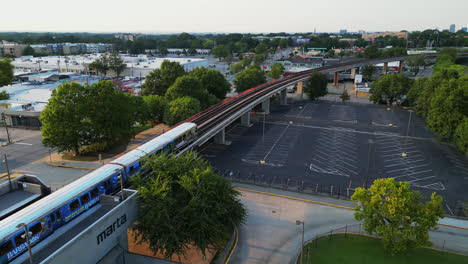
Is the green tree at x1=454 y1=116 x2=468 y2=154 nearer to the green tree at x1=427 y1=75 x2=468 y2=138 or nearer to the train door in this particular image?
the green tree at x1=427 y1=75 x2=468 y2=138

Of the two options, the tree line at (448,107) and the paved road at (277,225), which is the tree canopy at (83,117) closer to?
the paved road at (277,225)

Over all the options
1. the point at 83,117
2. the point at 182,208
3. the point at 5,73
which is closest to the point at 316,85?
the point at 83,117

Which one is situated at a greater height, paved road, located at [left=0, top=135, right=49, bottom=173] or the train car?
the train car

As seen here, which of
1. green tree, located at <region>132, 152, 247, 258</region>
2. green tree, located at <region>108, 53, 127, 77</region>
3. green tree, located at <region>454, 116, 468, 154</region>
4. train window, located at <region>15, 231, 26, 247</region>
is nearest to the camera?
train window, located at <region>15, 231, 26, 247</region>

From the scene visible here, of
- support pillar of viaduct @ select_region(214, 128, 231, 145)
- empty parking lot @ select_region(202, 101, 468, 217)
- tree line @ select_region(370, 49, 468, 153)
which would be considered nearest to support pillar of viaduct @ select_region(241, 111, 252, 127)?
empty parking lot @ select_region(202, 101, 468, 217)

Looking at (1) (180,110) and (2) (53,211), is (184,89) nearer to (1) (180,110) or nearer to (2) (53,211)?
(1) (180,110)

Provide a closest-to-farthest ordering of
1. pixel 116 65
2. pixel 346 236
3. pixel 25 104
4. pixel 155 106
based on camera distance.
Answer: pixel 346 236
pixel 155 106
pixel 25 104
pixel 116 65
